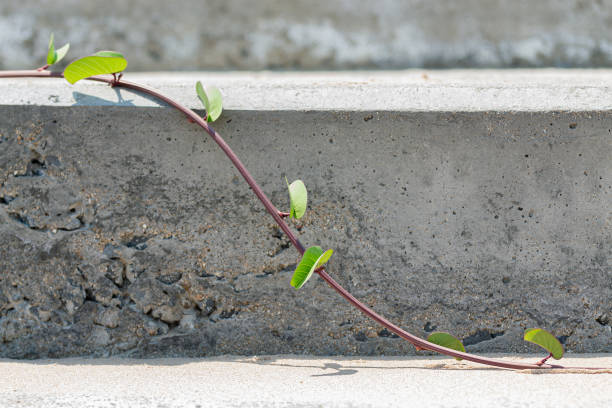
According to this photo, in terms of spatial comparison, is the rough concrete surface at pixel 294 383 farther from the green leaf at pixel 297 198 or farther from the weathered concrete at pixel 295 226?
the green leaf at pixel 297 198

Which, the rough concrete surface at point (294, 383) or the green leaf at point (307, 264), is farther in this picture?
the green leaf at point (307, 264)

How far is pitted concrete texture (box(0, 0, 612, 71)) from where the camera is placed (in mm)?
2006

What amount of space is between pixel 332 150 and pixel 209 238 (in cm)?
31

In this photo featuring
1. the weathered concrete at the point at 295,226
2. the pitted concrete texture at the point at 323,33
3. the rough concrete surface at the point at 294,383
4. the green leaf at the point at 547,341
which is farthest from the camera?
the pitted concrete texture at the point at 323,33

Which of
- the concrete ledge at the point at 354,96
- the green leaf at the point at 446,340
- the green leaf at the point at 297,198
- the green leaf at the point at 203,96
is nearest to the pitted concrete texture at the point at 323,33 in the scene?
the concrete ledge at the point at 354,96

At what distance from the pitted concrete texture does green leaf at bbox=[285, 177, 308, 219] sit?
1.06 meters

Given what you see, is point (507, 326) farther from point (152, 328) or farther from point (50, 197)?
point (50, 197)

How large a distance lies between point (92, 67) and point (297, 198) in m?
0.47

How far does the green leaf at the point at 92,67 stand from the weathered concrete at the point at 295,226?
0.21 ft

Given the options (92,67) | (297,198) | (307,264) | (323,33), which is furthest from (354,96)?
(323,33)

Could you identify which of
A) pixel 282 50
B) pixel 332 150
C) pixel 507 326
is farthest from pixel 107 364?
pixel 282 50

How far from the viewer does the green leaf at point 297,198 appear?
1041 mm

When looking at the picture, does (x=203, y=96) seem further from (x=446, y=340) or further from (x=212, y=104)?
(x=446, y=340)

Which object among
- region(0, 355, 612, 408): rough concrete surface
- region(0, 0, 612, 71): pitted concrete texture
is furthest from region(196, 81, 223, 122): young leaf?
region(0, 0, 612, 71): pitted concrete texture
